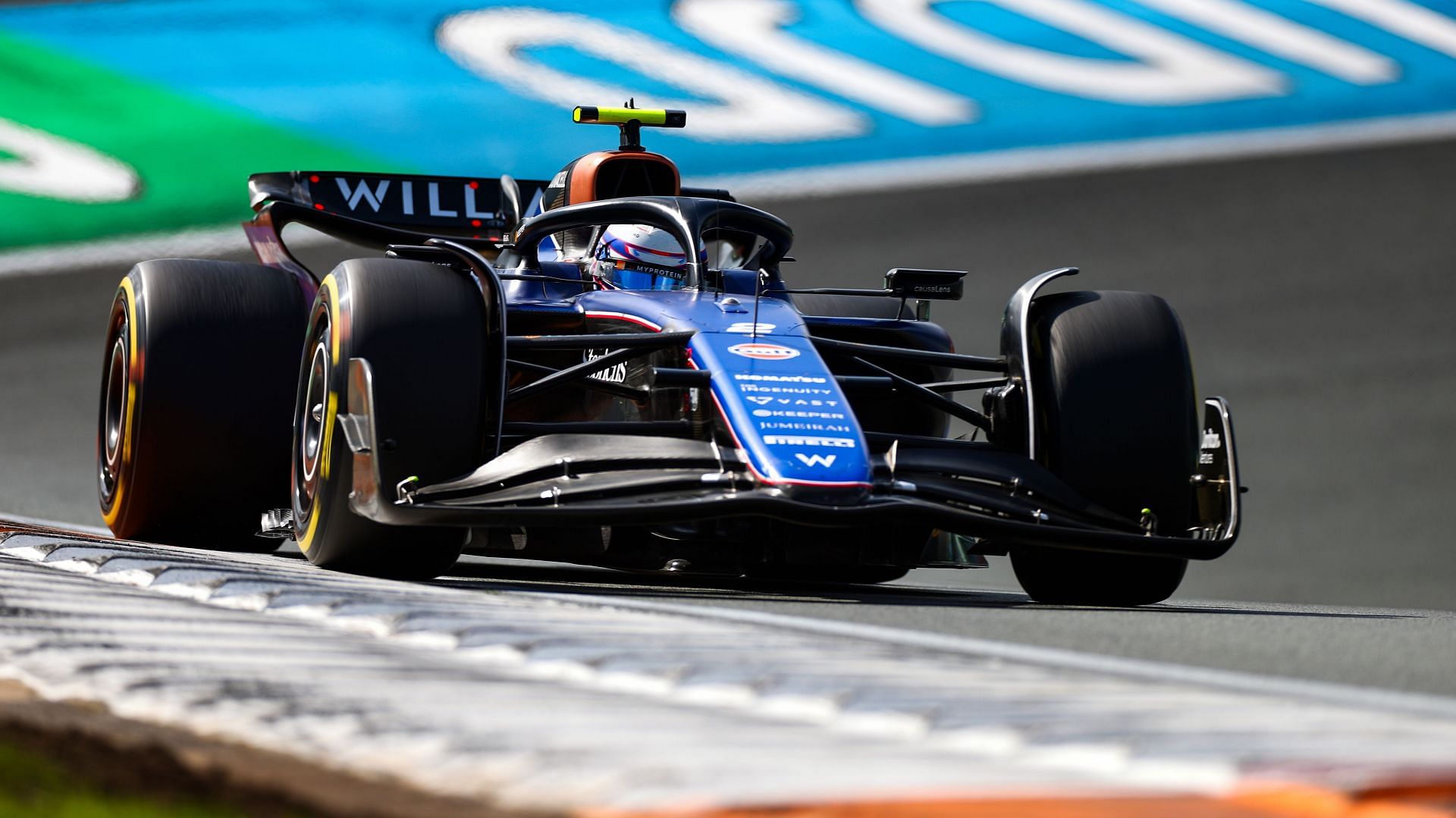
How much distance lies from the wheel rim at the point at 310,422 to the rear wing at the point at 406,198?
236cm

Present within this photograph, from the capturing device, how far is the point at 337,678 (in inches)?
129

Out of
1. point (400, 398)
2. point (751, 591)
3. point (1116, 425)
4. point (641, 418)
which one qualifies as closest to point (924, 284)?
point (1116, 425)

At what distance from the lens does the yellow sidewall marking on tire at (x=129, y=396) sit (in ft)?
23.2

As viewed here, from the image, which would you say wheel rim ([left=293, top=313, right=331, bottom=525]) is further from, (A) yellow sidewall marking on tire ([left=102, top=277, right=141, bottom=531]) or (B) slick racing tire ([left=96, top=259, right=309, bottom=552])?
(A) yellow sidewall marking on tire ([left=102, top=277, right=141, bottom=531])

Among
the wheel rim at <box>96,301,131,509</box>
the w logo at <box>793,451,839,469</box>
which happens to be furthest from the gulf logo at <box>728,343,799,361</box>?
the wheel rim at <box>96,301,131,509</box>

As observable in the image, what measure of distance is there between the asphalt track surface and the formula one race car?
0.20 metres

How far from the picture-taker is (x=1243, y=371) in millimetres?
13523

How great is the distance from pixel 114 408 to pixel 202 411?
846mm

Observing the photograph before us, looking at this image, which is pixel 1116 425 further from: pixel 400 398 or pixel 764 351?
pixel 400 398

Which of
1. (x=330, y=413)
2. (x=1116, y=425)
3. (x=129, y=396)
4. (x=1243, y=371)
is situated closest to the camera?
(x=330, y=413)

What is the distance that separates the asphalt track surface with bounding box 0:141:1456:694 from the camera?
17.5 feet

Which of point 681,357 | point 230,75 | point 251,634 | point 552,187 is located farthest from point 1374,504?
point 230,75

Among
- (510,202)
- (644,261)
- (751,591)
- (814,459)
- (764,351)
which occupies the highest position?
(510,202)

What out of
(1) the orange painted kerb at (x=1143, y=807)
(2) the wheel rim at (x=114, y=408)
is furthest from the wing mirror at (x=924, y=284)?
(1) the orange painted kerb at (x=1143, y=807)
